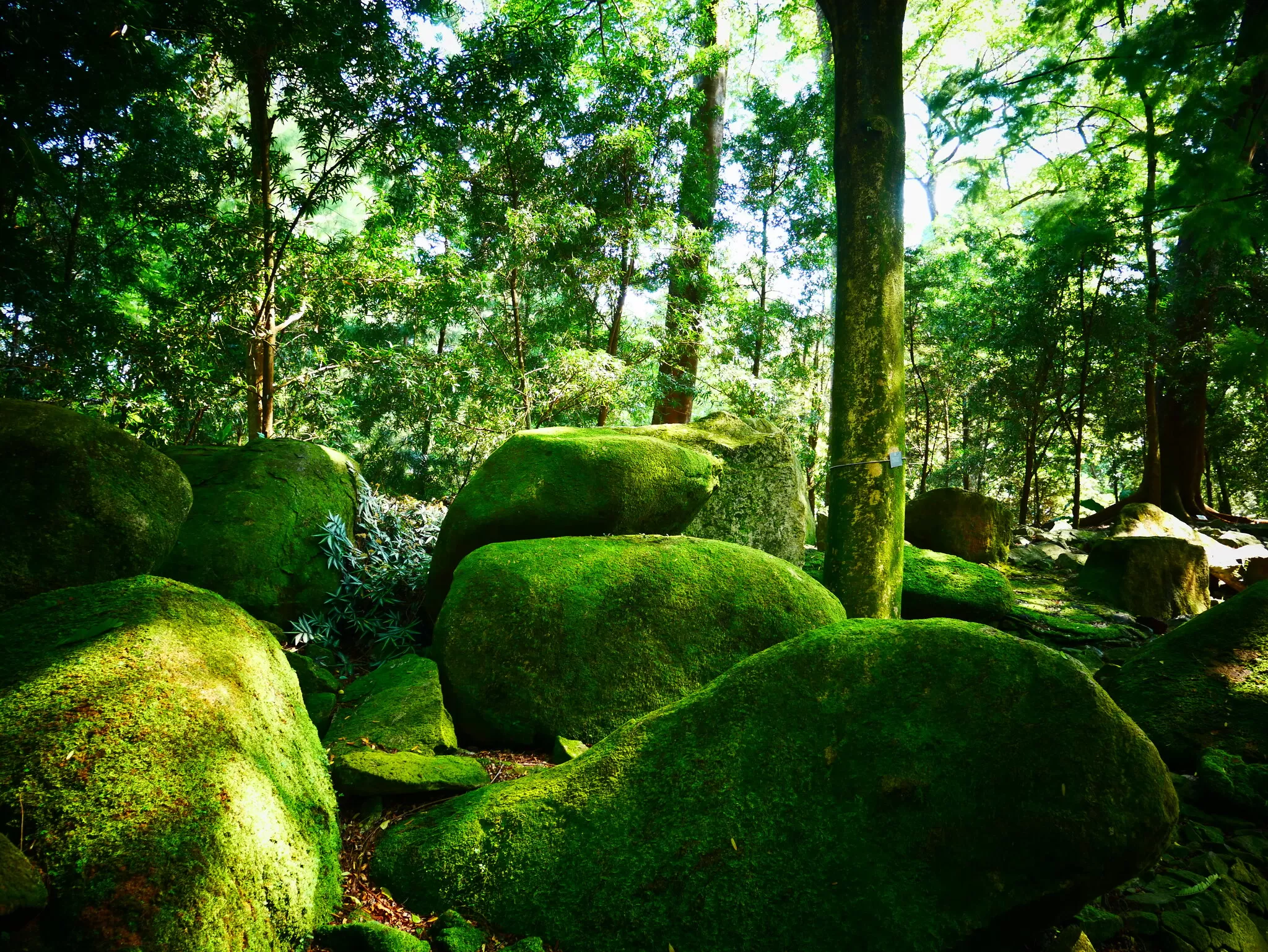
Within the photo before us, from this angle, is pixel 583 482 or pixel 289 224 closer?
pixel 583 482

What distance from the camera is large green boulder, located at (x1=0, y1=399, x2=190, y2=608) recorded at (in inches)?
121

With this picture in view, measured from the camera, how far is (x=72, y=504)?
3184 millimetres

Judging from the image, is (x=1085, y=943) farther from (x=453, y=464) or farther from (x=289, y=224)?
(x=453, y=464)

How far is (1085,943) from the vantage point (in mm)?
2072

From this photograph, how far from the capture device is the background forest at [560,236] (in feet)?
15.5

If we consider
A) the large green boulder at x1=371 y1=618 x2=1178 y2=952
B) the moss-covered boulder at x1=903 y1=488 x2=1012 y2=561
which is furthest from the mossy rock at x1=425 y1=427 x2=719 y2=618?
the moss-covered boulder at x1=903 y1=488 x2=1012 y2=561

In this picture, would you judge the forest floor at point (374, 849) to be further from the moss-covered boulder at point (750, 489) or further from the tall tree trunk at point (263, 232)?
the tall tree trunk at point (263, 232)

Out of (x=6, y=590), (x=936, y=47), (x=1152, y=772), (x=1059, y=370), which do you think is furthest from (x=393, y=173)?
(x=936, y=47)

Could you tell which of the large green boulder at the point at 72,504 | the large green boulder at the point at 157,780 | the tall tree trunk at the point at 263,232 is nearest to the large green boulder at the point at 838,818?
the large green boulder at the point at 157,780

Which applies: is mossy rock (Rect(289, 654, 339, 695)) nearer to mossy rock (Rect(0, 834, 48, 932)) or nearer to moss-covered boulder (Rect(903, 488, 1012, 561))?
mossy rock (Rect(0, 834, 48, 932))

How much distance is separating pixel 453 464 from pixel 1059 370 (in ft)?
41.6

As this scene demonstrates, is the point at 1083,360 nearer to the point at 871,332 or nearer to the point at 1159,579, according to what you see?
the point at 1159,579

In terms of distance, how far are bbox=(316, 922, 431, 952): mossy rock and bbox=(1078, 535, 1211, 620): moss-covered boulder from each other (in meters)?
8.41

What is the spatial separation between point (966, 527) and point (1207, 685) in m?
5.82
